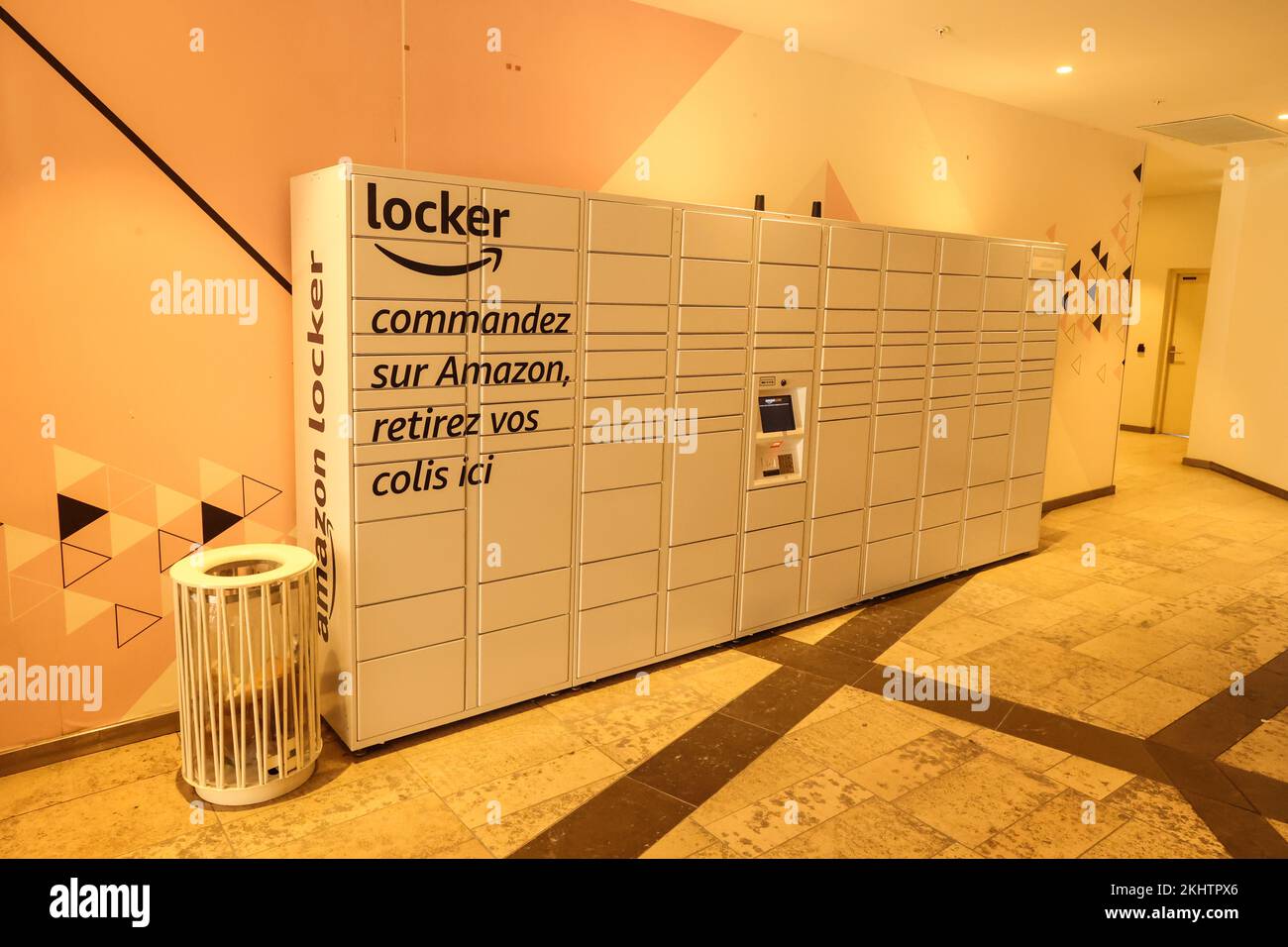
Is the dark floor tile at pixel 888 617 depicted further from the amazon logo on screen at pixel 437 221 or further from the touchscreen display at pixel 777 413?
the amazon logo on screen at pixel 437 221

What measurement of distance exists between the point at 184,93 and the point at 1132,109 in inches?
259

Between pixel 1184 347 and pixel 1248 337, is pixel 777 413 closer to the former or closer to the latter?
pixel 1248 337

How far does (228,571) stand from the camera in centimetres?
324

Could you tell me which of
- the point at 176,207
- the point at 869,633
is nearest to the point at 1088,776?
the point at 869,633

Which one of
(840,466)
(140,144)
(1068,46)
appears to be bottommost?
(840,466)

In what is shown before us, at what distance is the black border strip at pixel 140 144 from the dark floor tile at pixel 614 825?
2.34 meters

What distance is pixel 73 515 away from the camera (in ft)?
10.6

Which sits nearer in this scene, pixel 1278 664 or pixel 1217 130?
pixel 1278 664

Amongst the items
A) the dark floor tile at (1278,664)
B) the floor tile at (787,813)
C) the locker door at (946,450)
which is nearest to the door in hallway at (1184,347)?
the locker door at (946,450)

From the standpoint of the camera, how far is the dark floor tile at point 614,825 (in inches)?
112

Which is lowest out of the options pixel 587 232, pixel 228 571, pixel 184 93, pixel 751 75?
pixel 228 571

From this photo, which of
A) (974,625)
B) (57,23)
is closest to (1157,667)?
(974,625)

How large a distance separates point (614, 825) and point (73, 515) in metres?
2.25
